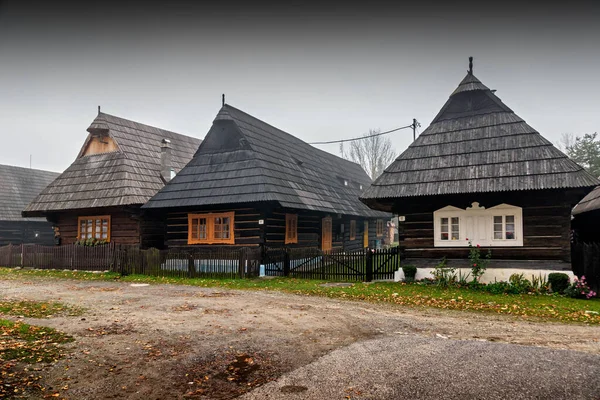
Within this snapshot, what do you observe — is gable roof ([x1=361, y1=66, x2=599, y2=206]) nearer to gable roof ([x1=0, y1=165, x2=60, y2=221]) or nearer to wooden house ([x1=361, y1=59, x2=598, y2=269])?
wooden house ([x1=361, y1=59, x2=598, y2=269])

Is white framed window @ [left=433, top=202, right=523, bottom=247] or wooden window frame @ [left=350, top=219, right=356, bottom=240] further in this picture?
wooden window frame @ [left=350, top=219, right=356, bottom=240]

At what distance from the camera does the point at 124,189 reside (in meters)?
20.1

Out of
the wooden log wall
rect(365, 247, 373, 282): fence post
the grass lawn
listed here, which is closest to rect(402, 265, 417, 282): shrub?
the grass lawn

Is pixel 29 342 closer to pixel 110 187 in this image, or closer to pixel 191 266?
pixel 191 266

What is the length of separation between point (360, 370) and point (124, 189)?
17469 millimetres

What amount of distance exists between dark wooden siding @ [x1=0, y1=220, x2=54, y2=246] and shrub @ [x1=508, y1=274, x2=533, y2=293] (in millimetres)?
30036

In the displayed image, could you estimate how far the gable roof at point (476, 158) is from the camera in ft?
41.9

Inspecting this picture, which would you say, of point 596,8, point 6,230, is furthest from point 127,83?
point 6,230

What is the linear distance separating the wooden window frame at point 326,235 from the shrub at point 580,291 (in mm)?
12780

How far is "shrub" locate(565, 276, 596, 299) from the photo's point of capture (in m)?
11.2

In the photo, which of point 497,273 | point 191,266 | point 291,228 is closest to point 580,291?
point 497,273

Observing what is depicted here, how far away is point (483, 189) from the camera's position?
13078 millimetres

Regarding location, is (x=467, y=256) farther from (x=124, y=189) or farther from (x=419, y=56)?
(x=124, y=189)

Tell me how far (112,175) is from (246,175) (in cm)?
758
